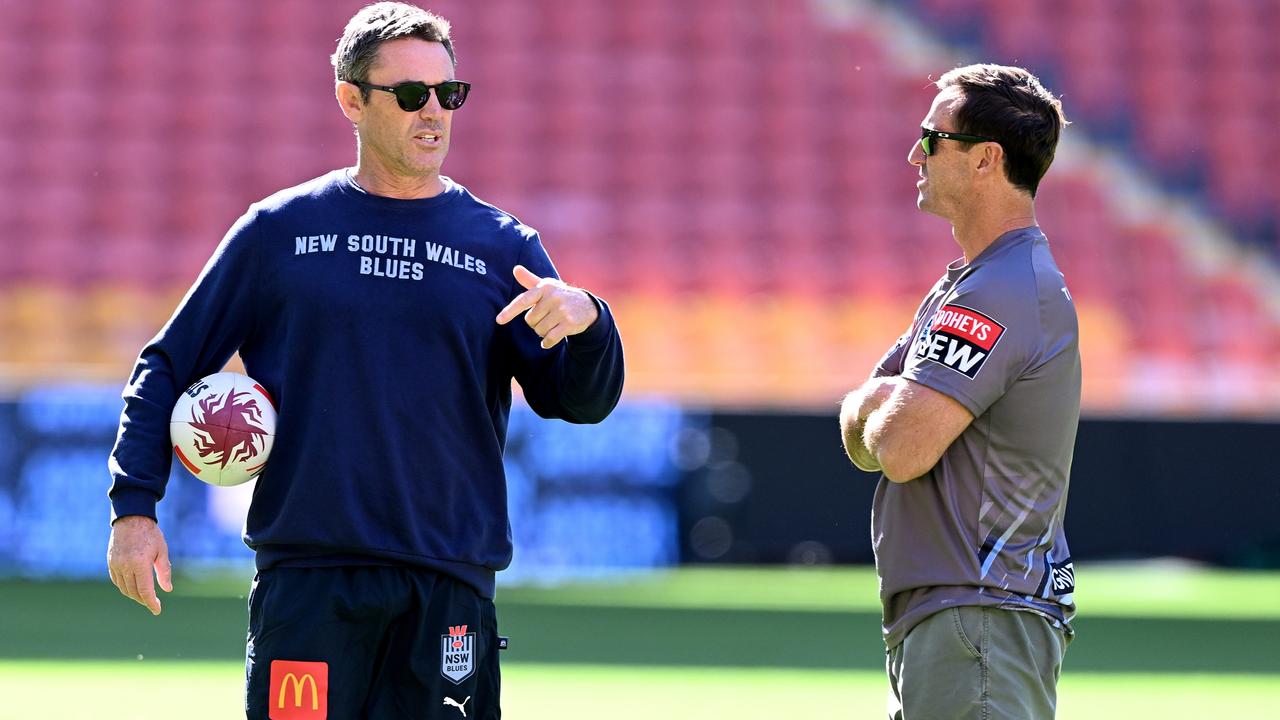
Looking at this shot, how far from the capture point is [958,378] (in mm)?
3508

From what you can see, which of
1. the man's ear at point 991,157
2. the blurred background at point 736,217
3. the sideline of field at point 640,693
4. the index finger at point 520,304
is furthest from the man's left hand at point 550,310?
the blurred background at point 736,217

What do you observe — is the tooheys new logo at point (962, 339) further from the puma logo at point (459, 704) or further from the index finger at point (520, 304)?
the puma logo at point (459, 704)

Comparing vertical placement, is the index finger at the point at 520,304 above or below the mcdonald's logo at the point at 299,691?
above

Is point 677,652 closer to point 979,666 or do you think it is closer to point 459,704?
point 459,704

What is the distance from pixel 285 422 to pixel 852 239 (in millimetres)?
10942

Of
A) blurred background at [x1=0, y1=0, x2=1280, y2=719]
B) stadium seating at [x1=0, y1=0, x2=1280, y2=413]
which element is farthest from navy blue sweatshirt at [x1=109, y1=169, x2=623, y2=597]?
stadium seating at [x1=0, y1=0, x2=1280, y2=413]

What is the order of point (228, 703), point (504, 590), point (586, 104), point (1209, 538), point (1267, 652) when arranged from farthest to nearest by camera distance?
1. point (586, 104)
2. point (1209, 538)
3. point (504, 590)
4. point (1267, 652)
5. point (228, 703)

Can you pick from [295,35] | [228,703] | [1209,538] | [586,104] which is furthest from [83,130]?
[1209,538]

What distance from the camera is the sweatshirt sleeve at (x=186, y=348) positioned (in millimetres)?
3760

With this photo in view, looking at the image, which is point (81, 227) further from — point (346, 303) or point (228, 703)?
point (346, 303)

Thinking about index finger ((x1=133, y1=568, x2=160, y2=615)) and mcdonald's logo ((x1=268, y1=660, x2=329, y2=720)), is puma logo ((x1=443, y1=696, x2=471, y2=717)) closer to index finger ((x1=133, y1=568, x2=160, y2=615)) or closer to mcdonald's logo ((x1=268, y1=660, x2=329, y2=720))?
mcdonald's logo ((x1=268, y1=660, x2=329, y2=720))

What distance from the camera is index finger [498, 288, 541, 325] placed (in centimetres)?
362

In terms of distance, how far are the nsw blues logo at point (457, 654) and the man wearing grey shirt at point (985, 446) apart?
94 cm

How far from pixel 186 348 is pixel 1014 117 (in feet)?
6.31
